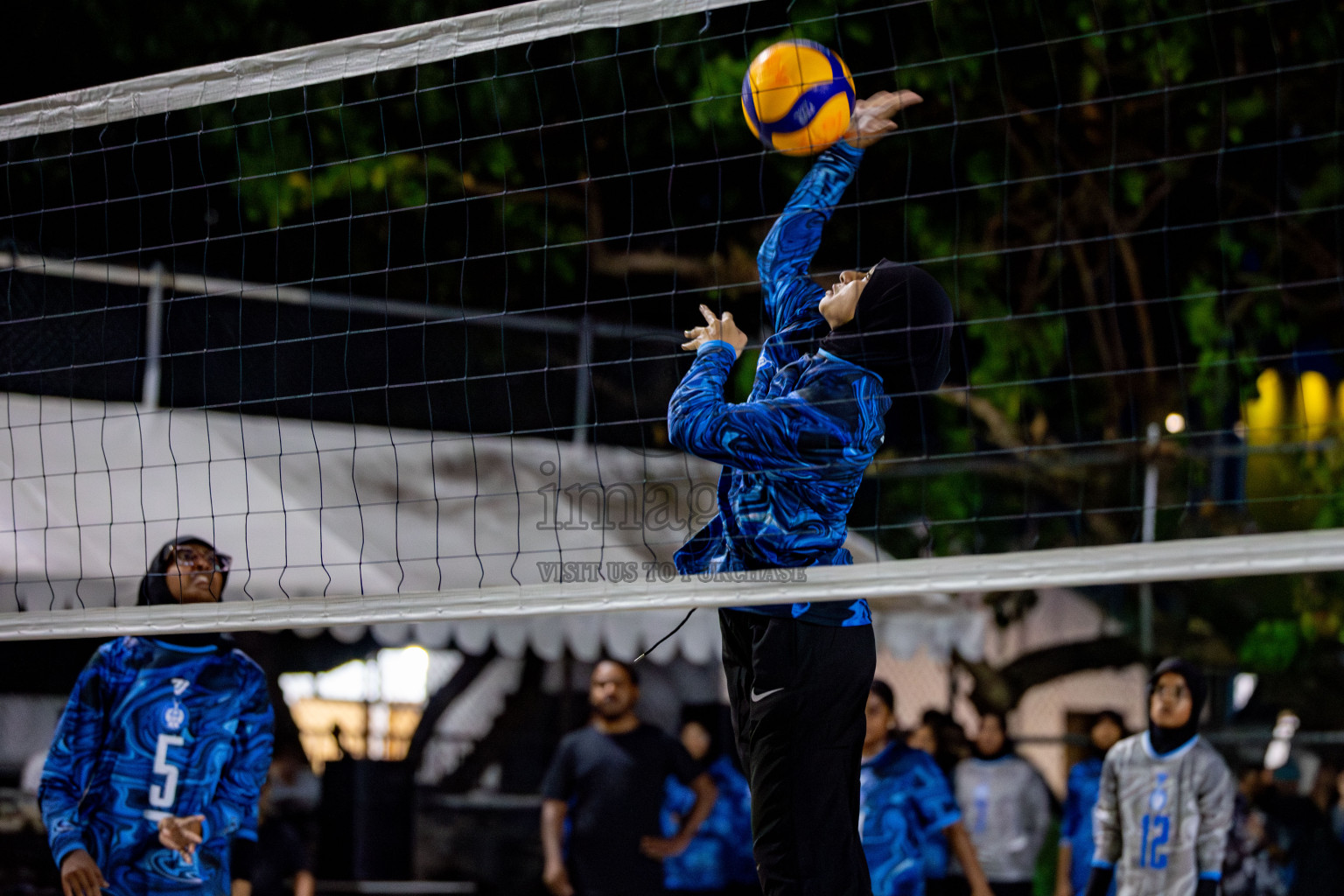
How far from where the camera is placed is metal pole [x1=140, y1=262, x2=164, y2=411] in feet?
24.8

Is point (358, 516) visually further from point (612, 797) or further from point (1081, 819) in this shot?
point (1081, 819)

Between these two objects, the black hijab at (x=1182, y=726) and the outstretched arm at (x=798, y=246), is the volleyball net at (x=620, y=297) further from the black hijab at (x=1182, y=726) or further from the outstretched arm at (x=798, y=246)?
the outstretched arm at (x=798, y=246)

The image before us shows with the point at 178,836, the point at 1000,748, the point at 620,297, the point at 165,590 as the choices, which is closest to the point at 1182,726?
the point at 1000,748

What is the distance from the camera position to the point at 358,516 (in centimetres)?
780

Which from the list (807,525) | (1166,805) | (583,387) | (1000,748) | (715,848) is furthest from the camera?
(583,387)

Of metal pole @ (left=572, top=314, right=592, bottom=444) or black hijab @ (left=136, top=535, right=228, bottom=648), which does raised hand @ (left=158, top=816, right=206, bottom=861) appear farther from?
metal pole @ (left=572, top=314, right=592, bottom=444)

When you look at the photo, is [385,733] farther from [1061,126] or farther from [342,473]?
[1061,126]

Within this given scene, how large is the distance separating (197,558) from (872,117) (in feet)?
9.24

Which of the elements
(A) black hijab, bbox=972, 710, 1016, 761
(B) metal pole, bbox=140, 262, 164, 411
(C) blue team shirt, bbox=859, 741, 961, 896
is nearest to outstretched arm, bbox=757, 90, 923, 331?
(C) blue team shirt, bbox=859, 741, 961, 896

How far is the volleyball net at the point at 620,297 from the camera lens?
7.31 metres

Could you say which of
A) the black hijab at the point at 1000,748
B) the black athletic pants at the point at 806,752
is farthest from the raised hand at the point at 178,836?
the black hijab at the point at 1000,748

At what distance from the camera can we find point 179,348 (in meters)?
7.80

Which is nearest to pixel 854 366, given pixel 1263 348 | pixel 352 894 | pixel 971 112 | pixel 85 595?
pixel 85 595

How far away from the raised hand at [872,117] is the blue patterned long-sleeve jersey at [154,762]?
110 inches
